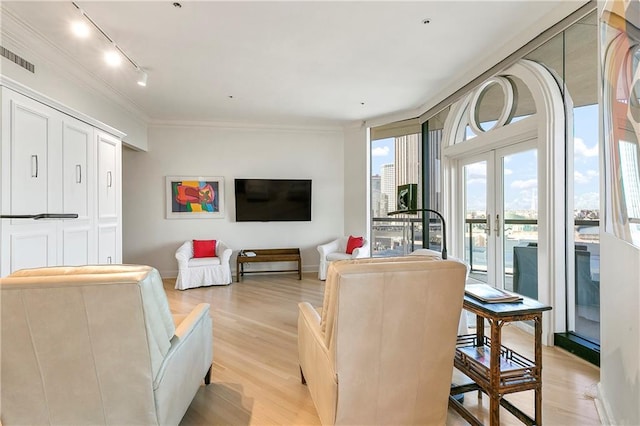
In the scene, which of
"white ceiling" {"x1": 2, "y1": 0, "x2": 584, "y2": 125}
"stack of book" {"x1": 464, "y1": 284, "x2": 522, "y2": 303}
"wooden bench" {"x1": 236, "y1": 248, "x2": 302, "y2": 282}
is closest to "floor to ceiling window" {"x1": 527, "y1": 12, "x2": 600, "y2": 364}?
"white ceiling" {"x1": 2, "y1": 0, "x2": 584, "y2": 125}

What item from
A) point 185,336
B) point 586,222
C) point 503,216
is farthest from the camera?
point 503,216

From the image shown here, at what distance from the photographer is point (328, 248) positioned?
6.08 metres

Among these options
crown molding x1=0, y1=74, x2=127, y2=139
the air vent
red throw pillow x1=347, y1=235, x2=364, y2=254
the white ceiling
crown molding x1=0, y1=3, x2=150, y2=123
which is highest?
the white ceiling

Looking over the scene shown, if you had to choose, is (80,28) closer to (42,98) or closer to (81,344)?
(42,98)

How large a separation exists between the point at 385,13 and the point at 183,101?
3.50 m

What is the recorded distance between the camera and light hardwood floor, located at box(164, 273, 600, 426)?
195 cm

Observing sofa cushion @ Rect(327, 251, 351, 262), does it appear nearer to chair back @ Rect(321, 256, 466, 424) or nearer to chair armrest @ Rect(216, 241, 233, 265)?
chair armrest @ Rect(216, 241, 233, 265)

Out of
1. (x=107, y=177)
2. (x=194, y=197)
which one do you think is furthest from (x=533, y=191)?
(x=194, y=197)

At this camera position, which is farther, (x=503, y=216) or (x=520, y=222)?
(x=503, y=216)

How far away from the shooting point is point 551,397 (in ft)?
6.98

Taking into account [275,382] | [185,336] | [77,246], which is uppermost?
[77,246]

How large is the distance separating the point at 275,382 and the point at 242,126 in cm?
506

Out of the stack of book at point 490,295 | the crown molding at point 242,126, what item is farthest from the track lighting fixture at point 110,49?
the stack of book at point 490,295

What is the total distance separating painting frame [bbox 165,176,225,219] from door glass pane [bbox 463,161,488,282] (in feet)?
14.1
